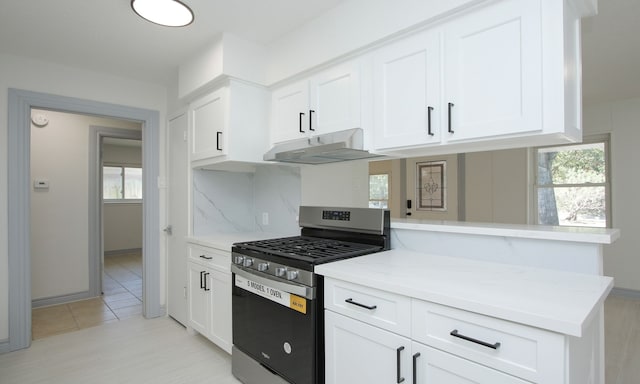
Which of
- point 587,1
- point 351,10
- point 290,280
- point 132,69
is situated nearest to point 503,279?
point 290,280

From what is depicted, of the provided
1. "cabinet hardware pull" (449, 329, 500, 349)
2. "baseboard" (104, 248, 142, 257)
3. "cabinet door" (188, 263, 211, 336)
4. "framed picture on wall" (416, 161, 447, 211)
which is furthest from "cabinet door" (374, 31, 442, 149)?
"baseboard" (104, 248, 142, 257)

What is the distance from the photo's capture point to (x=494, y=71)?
1.42 metres

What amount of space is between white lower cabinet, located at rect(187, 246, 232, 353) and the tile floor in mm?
1112

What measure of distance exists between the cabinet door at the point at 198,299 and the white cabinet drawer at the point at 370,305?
4.63 ft

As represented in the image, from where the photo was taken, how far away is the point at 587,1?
140 cm

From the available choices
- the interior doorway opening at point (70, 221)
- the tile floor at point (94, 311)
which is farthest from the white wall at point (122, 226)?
the interior doorway opening at point (70, 221)

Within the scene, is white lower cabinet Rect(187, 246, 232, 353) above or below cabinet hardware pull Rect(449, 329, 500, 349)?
below

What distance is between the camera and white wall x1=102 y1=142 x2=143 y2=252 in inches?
265

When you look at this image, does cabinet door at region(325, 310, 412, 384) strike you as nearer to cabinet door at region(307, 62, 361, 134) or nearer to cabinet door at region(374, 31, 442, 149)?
cabinet door at region(374, 31, 442, 149)

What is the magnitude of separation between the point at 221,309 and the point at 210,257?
390mm

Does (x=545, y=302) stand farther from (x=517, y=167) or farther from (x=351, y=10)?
(x=517, y=167)

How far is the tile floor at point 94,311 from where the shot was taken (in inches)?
124

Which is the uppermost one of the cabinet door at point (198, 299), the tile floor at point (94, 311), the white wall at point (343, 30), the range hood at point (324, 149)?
the white wall at point (343, 30)

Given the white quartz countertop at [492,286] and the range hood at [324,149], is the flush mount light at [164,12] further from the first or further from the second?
the white quartz countertop at [492,286]
